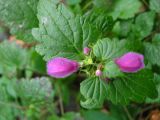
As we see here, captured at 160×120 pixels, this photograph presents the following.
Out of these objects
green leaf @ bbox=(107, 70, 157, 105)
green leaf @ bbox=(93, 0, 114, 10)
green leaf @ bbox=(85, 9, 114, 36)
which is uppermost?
green leaf @ bbox=(93, 0, 114, 10)

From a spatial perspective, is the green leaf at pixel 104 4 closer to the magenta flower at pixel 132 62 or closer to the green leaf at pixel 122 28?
the green leaf at pixel 122 28

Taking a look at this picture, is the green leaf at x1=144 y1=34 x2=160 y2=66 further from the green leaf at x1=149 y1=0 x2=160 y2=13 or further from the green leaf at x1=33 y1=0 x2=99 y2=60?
the green leaf at x1=33 y1=0 x2=99 y2=60

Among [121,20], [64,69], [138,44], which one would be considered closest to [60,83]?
[121,20]

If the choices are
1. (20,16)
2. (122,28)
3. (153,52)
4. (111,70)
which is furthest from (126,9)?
(111,70)

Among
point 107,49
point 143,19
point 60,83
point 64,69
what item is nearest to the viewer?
point 64,69

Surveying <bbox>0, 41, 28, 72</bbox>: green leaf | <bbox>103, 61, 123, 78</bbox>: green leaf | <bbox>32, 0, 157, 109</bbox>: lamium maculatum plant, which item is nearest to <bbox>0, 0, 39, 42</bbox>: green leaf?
<bbox>32, 0, 157, 109</bbox>: lamium maculatum plant

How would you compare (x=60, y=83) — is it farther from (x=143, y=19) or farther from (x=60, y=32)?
(x=60, y=32)

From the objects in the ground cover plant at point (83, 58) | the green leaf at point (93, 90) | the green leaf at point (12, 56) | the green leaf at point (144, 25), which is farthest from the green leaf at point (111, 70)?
the green leaf at point (12, 56)
